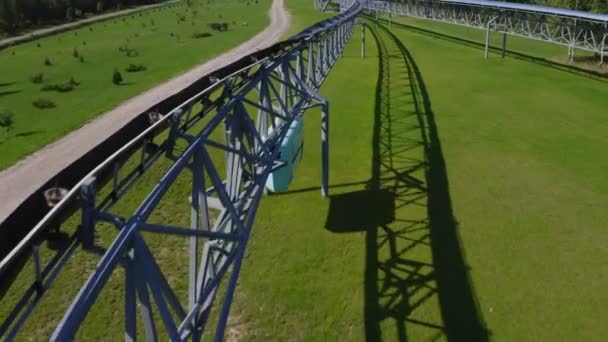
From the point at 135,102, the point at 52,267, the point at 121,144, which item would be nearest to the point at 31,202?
the point at 52,267

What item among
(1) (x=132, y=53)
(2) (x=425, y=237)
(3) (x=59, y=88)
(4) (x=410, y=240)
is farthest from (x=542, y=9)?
(1) (x=132, y=53)

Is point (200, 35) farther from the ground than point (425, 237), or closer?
farther from the ground

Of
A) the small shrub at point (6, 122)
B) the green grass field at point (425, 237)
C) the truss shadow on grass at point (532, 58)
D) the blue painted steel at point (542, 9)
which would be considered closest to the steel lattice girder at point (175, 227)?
the green grass field at point (425, 237)

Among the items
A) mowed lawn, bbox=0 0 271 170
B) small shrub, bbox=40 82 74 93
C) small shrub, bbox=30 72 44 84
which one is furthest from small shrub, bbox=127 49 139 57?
small shrub, bbox=40 82 74 93

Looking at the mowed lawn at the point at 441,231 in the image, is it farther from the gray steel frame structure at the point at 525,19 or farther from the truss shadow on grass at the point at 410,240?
the gray steel frame structure at the point at 525,19

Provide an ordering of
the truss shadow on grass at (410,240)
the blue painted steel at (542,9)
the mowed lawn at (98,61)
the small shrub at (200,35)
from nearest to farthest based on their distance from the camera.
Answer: the truss shadow on grass at (410,240) < the mowed lawn at (98,61) < the blue painted steel at (542,9) < the small shrub at (200,35)

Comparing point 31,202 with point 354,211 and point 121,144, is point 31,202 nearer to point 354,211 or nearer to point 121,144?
point 121,144

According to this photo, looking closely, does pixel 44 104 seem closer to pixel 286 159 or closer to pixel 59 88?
pixel 59 88

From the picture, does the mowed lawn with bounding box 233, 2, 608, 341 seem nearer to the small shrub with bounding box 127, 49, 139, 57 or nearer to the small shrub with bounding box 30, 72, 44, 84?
the small shrub with bounding box 30, 72, 44, 84
